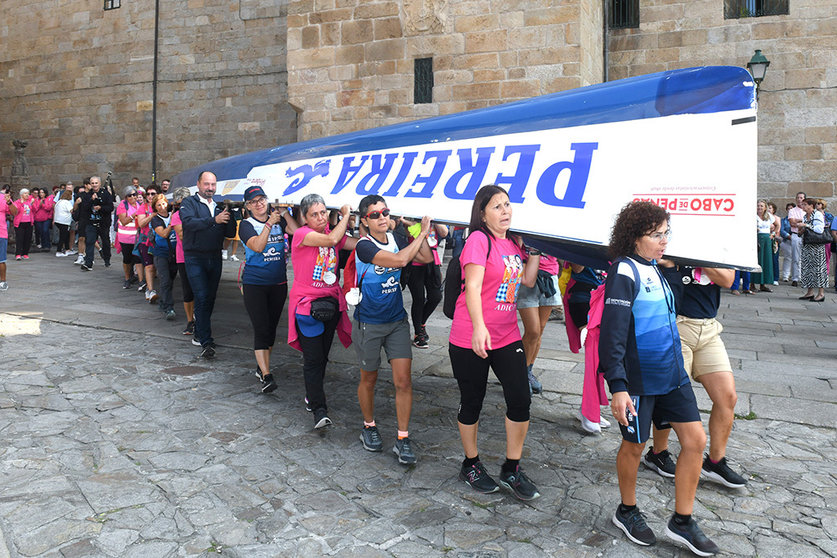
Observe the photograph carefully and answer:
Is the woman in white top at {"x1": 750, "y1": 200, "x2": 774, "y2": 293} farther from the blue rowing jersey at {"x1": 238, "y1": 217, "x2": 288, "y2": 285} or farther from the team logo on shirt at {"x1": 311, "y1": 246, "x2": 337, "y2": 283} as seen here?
the team logo on shirt at {"x1": 311, "y1": 246, "x2": 337, "y2": 283}

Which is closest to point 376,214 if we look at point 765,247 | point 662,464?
point 662,464

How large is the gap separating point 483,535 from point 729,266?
5.87ft

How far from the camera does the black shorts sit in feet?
9.98

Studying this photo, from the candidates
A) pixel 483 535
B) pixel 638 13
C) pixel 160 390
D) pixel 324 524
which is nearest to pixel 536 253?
pixel 483 535

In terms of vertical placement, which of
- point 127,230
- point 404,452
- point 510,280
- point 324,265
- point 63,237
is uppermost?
point 63,237

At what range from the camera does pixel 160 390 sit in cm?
546

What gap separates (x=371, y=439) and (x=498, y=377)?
3.59 feet

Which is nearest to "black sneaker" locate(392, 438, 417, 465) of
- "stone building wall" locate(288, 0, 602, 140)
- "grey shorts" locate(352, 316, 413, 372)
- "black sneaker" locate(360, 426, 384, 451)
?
"black sneaker" locate(360, 426, 384, 451)

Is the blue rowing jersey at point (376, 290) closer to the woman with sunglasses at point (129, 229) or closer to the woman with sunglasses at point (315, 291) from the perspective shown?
the woman with sunglasses at point (315, 291)

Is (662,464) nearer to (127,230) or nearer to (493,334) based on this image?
(493,334)

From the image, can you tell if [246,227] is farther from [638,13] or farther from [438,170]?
[638,13]

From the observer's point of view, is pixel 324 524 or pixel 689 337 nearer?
pixel 324 524

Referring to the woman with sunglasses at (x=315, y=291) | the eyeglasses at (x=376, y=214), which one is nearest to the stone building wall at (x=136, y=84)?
the woman with sunglasses at (x=315, y=291)

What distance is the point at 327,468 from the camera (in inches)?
157
